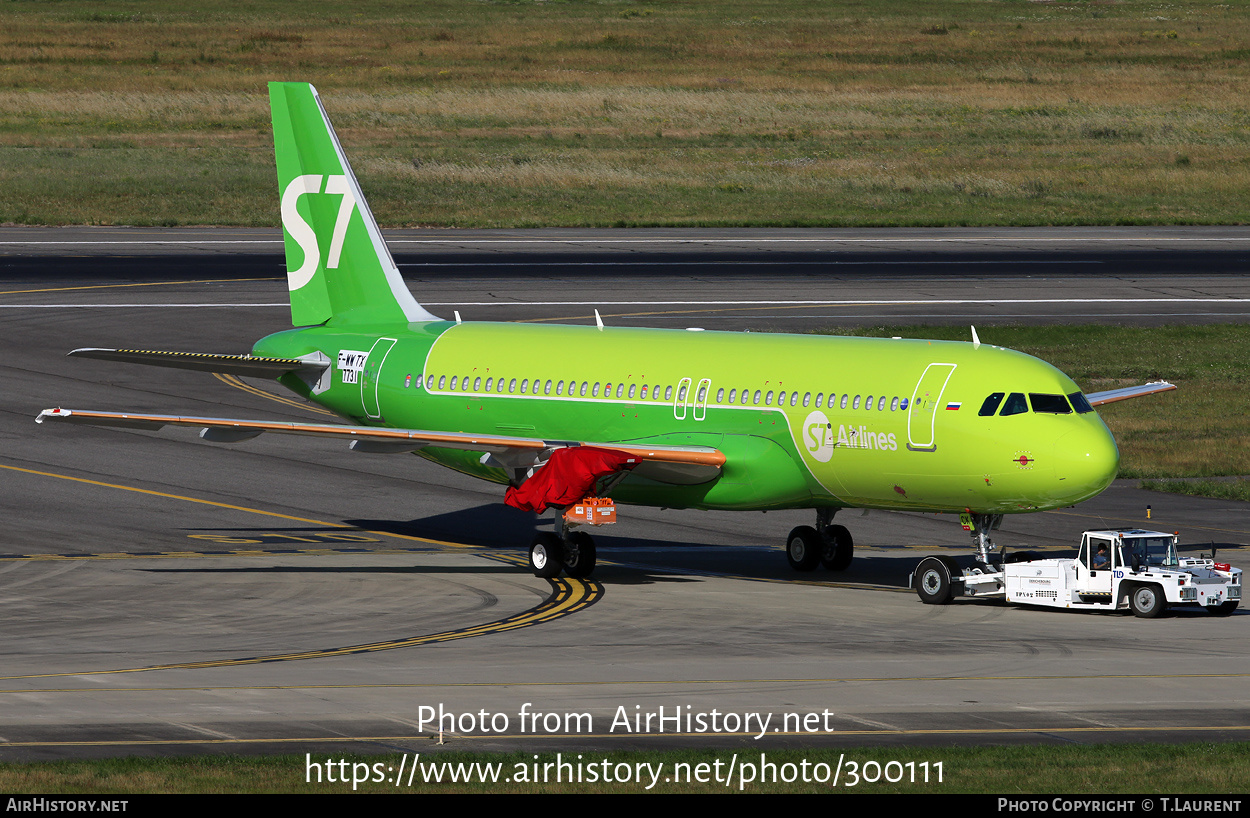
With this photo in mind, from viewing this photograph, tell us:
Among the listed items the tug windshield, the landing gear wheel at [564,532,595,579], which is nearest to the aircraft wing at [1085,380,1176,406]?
the tug windshield

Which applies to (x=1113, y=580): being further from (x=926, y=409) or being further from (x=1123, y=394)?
(x=1123, y=394)

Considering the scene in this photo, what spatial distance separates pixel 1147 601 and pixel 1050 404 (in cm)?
441

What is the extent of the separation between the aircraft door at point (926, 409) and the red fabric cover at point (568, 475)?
19.8 ft

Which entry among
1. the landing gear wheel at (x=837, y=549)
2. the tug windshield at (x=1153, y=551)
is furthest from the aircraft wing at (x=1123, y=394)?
the landing gear wheel at (x=837, y=549)

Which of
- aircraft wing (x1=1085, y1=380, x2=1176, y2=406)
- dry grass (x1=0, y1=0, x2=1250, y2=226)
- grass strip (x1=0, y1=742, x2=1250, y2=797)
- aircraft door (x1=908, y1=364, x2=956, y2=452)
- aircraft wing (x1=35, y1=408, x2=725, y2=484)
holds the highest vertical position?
dry grass (x1=0, y1=0, x2=1250, y2=226)

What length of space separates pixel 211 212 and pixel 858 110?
212 feet

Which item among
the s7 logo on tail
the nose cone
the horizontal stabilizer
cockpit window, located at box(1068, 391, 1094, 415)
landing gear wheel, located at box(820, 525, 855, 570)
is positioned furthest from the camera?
the s7 logo on tail

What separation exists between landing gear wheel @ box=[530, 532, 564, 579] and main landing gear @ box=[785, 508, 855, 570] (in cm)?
583

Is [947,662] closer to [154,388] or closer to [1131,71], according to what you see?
[154,388]

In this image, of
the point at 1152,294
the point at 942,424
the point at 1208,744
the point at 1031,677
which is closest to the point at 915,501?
the point at 942,424

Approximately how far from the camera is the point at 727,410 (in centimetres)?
3884

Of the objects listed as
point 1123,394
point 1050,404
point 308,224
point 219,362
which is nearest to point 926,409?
point 1050,404

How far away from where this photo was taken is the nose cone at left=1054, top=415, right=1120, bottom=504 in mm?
34500

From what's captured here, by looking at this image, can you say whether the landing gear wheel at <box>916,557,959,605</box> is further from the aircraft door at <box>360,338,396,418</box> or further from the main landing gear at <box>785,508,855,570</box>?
the aircraft door at <box>360,338,396,418</box>
